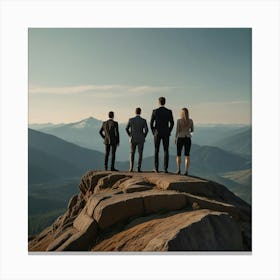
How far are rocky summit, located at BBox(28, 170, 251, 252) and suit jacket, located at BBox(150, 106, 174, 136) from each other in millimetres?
1449

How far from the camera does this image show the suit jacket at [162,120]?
12898 mm

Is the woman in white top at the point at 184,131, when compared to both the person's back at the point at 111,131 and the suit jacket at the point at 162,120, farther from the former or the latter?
the person's back at the point at 111,131

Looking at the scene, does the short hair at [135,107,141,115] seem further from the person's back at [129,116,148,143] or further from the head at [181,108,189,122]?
the head at [181,108,189,122]

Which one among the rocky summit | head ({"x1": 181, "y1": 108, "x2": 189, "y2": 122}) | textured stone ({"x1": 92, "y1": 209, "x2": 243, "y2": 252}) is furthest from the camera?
head ({"x1": 181, "y1": 108, "x2": 189, "y2": 122})

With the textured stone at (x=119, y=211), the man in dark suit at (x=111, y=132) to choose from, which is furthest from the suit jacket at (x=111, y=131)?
the textured stone at (x=119, y=211)

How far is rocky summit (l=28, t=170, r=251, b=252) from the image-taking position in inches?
345

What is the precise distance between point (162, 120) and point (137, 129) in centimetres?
119

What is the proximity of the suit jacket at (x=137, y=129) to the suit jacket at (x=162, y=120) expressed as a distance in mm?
836

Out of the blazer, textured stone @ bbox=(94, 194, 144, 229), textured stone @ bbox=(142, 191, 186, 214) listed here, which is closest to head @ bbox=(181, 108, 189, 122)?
the blazer

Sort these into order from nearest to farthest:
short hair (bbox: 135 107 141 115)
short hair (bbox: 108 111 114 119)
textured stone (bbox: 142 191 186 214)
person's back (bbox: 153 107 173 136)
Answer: textured stone (bbox: 142 191 186 214) < person's back (bbox: 153 107 173 136) < short hair (bbox: 135 107 141 115) < short hair (bbox: 108 111 114 119)

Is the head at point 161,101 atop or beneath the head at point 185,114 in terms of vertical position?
atop

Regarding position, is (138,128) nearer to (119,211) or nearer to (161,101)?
(161,101)

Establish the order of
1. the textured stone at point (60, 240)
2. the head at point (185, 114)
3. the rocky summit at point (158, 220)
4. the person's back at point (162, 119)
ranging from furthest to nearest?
the person's back at point (162, 119), the head at point (185, 114), the textured stone at point (60, 240), the rocky summit at point (158, 220)
